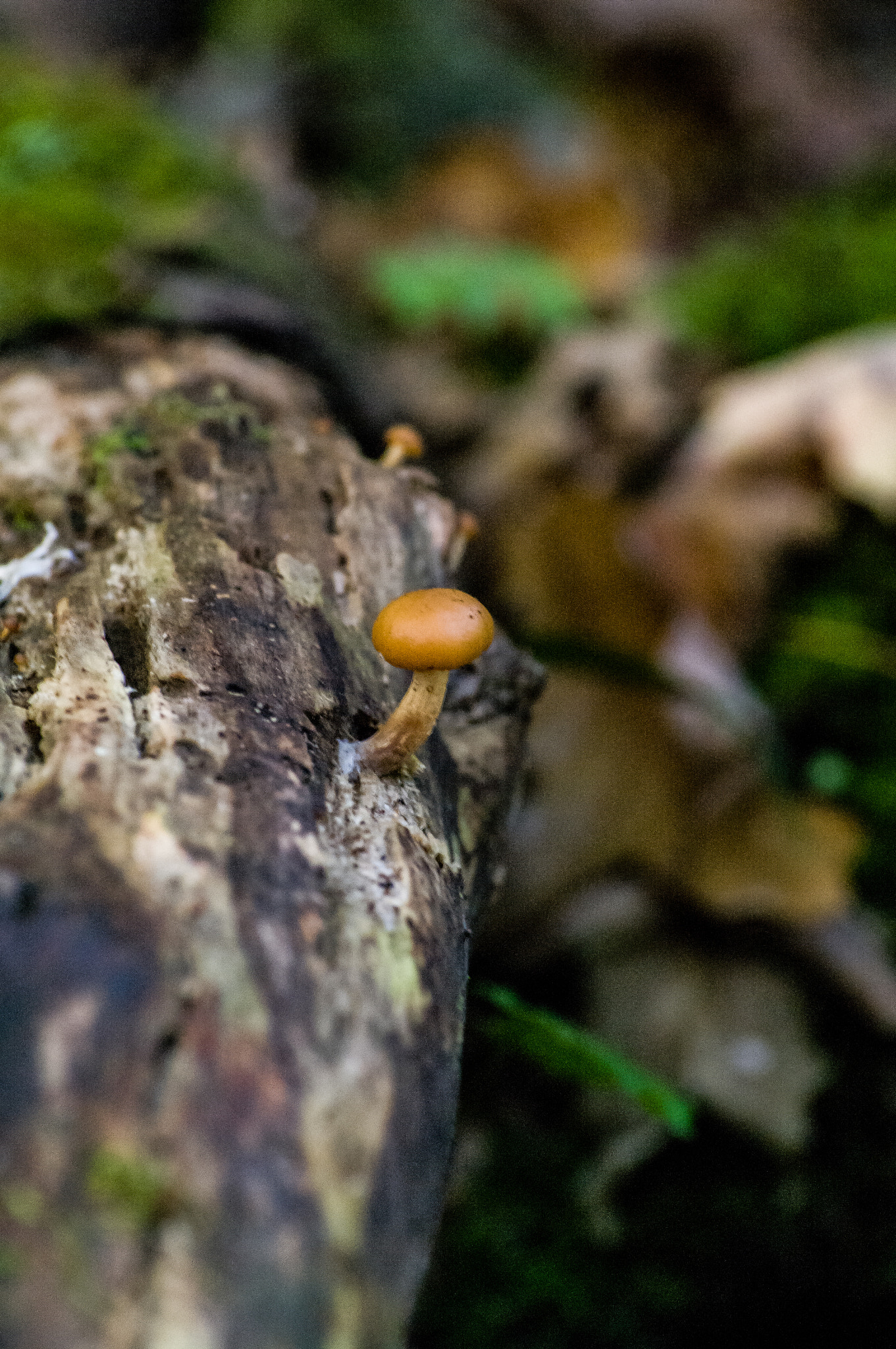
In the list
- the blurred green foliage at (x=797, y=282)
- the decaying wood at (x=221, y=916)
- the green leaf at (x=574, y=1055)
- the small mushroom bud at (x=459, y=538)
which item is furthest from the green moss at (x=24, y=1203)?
the blurred green foliage at (x=797, y=282)

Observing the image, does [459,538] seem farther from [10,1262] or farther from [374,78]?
[374,78]

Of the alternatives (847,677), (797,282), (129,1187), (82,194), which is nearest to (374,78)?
(797,282)

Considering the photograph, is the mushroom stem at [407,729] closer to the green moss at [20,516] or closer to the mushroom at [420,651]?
the mushroom at [420,651]

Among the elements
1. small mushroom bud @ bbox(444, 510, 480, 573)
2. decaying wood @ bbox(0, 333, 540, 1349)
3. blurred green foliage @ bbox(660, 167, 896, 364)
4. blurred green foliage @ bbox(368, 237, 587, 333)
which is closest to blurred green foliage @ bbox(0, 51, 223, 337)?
decaying wood @ bbox(0, 333, 540, 1349)

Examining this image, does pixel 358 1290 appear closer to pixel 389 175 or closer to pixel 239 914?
pixel 239 914

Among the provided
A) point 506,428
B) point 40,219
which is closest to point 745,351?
point 506,428
